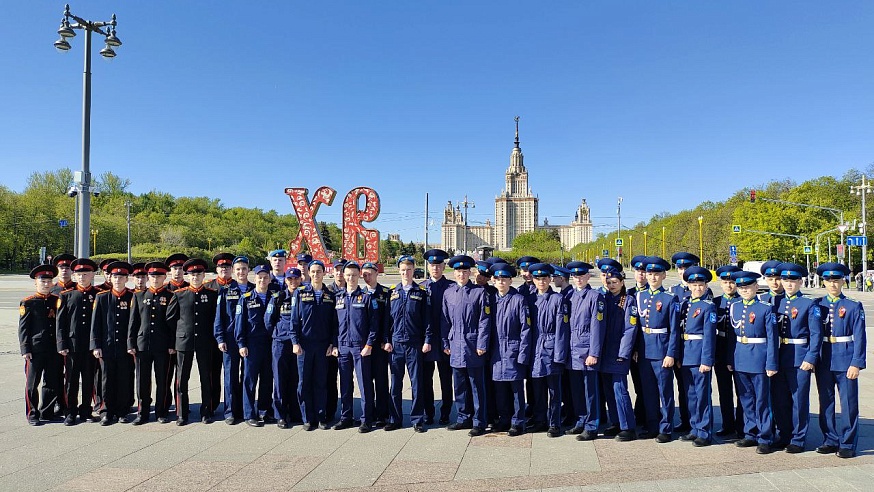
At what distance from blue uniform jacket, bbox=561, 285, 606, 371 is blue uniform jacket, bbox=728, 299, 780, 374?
1.34 meters

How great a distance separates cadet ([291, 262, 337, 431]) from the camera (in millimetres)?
6762

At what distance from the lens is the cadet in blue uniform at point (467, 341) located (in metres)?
6.54

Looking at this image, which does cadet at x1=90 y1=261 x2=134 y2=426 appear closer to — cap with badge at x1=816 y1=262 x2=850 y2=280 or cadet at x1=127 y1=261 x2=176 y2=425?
cadet at x1=127 y1=261 x2=176 y2=425

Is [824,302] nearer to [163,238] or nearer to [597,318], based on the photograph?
[597,318]

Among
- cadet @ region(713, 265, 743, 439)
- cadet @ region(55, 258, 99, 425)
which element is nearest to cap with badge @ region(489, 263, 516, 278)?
cadet @ region(713, 265, 743, 439)

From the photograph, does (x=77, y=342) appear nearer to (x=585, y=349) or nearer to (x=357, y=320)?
(x=357, y=320)

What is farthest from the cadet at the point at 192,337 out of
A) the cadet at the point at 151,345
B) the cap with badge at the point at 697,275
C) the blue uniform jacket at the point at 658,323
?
the cap with badge at the point at 697,275

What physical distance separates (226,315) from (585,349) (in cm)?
415

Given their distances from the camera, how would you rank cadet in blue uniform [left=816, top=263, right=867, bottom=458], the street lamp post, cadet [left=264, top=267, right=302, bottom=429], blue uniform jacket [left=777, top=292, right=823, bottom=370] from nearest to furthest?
cadet in blue uniform [left=816, top=263, right=867, bottom=458], blue uniform jacket [left=777, top=292, right=823, bottom=370], cadet [left=264, top=267, right=302, bottom=429], the street lamp post

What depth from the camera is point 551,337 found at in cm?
644

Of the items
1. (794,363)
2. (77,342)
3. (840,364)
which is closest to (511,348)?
(794,363)

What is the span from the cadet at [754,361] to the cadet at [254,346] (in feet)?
16.6

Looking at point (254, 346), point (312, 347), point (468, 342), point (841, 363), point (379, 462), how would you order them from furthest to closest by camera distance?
point (254, 346) → point (312, 347) → point (468, 342) → point (841, 363) → point (379, 462)

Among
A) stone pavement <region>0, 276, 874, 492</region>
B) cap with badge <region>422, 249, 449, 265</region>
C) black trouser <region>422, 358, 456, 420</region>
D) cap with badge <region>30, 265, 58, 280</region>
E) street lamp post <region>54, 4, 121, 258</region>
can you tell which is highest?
street lamp post <region>54, 4, 121, 258</region>
